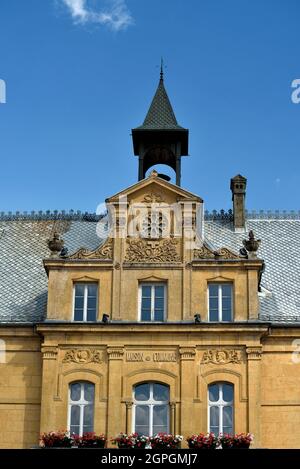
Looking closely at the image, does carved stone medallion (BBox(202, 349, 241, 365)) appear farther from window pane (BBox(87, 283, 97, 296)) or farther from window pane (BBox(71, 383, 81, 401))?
window pane (BBox(87, 283, 97, 296))

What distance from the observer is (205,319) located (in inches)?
1678

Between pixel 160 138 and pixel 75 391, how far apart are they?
12.5 m

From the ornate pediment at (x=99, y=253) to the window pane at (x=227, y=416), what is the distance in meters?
7.24

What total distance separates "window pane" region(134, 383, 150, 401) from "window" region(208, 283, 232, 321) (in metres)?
3.48

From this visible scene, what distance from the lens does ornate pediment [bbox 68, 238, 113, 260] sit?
1721 inches

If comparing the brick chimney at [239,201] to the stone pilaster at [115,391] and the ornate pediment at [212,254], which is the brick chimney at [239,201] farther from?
the stone pilaster at [115,391]

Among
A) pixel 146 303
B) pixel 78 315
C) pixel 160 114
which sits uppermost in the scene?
pixel 160 114

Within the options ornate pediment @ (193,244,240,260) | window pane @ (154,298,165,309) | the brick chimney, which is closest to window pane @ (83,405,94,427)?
window pane @ (154,298,165,309)

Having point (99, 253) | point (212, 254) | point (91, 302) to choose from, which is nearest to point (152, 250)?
point (99, 253)

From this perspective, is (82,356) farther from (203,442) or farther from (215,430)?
(203,442)

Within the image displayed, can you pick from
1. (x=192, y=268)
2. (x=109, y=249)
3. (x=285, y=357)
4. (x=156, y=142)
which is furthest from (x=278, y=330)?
→ (x=156, y=142)

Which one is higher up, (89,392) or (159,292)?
(159,292)

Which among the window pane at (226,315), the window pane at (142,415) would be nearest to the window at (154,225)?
the window pane at (226,315)

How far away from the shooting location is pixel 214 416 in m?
41.4
